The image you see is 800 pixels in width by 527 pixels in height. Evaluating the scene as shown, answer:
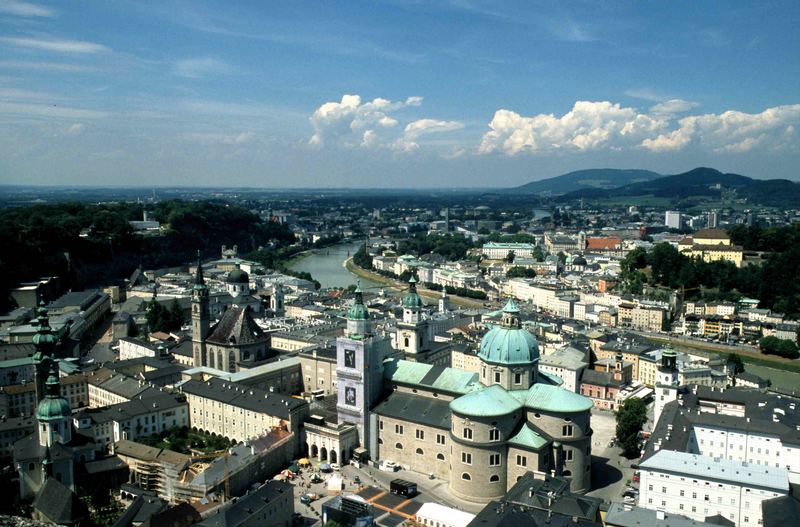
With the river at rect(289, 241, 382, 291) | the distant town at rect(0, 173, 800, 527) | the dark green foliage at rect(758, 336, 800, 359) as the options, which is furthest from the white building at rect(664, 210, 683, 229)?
the dark green foliage at rect(758, 336, 800, 359)

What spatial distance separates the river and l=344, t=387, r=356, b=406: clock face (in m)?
47.9

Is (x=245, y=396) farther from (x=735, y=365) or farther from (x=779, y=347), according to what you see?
(x=779, y=347)

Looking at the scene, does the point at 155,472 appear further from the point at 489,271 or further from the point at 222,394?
the point at 489,271

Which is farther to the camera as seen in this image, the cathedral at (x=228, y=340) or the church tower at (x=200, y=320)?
the church tower at (x=200, y=320)

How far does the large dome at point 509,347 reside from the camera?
23578 millimetres

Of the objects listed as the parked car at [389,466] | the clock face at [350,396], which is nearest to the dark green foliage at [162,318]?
the clock face at [350,396]

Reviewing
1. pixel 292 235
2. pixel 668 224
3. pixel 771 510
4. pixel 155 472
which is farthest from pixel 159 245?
pixel 668 224

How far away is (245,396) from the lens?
27.2 meters

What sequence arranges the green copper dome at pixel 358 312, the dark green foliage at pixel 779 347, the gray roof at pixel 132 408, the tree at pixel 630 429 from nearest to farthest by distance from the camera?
the gray roof at pixel 132 408 < the green copper dome at pixel 358 312 < the tree at pixel 630 429 < the dark green foliage at pixel 779 347

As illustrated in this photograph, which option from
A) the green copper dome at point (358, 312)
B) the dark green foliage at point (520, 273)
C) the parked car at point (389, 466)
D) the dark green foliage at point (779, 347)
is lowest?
the dark green foliage at point (779, 347)

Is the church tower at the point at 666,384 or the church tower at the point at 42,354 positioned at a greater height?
the church tower at the point at 42,354

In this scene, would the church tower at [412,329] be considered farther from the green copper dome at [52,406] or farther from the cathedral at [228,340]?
the green copper dome at [52,406]

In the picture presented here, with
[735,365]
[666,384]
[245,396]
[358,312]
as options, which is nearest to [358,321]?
[358,312]

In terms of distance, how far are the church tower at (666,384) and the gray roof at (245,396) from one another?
1466 centimetres
